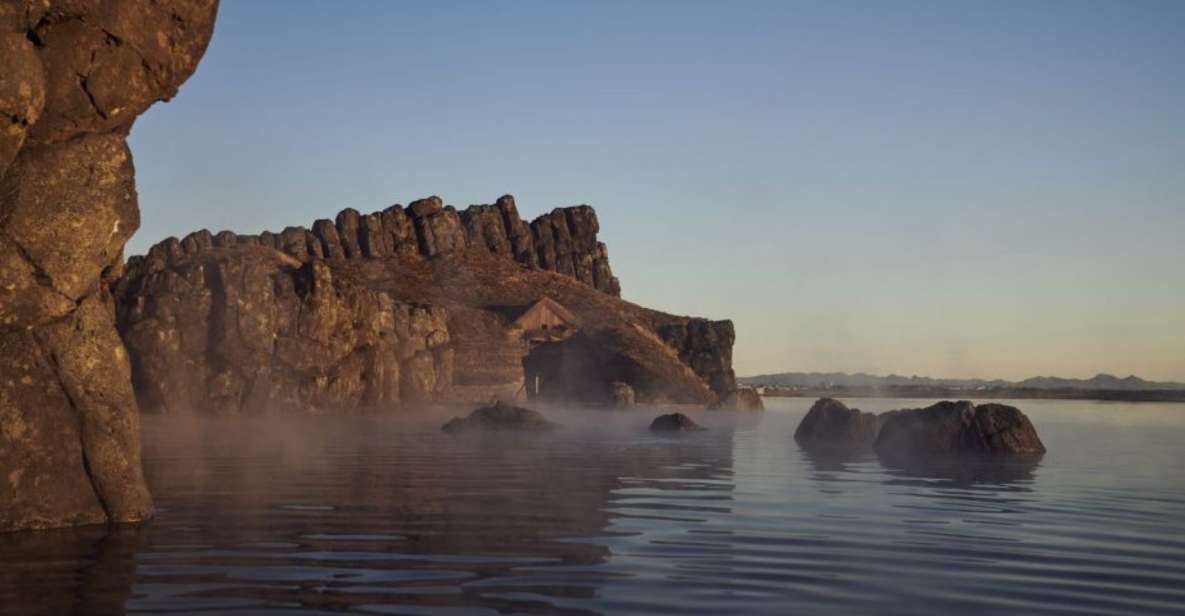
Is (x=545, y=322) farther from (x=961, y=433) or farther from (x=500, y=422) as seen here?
(x=961, y=433)

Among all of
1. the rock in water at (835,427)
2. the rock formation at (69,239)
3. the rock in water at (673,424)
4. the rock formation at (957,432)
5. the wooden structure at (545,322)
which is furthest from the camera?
the wooden structure at (545,322)

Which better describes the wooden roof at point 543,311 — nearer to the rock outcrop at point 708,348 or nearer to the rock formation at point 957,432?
the rock outcrop at point 708,348

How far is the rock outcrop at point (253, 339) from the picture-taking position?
2665 inches

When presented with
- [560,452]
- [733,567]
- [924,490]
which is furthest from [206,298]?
[733,567]

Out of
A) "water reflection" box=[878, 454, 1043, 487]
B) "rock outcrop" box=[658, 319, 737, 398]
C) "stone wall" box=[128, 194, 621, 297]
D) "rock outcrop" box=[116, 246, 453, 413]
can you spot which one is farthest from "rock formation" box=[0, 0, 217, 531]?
"rock outcrop" box=[658, 319, 737, 398]

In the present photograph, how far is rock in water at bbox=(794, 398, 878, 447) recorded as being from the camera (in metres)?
43.1

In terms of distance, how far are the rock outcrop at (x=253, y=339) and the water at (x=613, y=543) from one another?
40463mm

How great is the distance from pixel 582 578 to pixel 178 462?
1973cm

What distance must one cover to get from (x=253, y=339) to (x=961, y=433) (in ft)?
161

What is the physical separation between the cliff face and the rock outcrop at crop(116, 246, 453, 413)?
0.32 feet

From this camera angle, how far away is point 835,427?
44.2 metres

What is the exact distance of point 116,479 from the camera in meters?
15.9

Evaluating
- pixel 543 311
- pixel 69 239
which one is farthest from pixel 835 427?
pixel 543 311

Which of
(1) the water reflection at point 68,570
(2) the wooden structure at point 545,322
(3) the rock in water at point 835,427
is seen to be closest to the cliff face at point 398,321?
(2) the wooden structure at point 545,322
